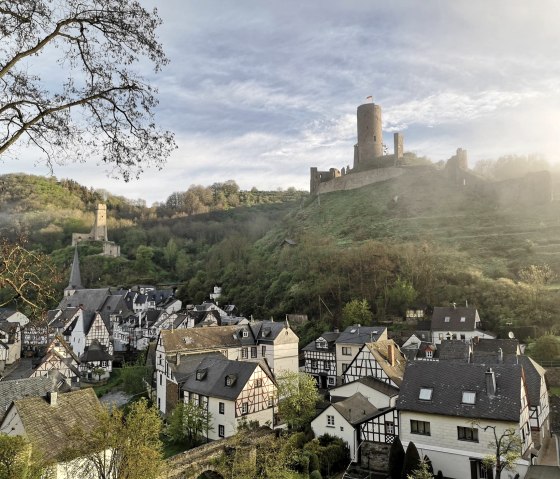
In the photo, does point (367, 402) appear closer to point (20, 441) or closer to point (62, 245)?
point (20, 441)

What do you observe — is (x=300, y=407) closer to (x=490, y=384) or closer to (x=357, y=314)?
(x=490, y=384)

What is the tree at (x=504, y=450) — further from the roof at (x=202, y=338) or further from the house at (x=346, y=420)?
the roof at (x=202, y=338)

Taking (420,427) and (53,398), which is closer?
(53,398)

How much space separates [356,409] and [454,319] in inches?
700

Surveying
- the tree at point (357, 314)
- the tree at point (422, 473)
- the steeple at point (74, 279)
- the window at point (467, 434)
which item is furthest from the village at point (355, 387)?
the steeple at point (74, 279)

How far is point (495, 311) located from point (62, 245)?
311 ft

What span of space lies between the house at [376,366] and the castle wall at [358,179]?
4963 cm

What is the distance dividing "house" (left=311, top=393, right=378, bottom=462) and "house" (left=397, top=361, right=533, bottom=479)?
316 centimetres

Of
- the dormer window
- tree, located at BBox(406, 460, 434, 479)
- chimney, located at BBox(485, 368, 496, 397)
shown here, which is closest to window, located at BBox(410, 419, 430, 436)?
the dormer window

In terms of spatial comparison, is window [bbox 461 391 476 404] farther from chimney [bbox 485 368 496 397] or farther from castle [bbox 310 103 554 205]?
castle [bbox 310 103 554 205]

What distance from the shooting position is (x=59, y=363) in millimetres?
39875

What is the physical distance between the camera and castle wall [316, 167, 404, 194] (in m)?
74.8

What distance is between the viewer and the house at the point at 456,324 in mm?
36906

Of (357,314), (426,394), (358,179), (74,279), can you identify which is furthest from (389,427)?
(74,279)
